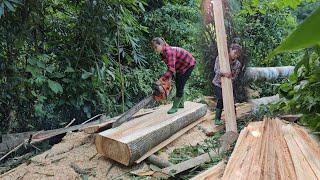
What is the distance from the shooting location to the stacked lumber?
1.95 m

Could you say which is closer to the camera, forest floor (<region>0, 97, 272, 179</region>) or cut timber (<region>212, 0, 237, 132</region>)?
forest floor (<region>0, 97, 272, 179</region>)

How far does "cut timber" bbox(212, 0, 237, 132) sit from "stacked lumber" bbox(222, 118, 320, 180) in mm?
1184

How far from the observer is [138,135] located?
4020 mm

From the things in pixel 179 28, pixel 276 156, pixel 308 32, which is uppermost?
pixel 179 28

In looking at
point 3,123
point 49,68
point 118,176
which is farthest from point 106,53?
point 118,176

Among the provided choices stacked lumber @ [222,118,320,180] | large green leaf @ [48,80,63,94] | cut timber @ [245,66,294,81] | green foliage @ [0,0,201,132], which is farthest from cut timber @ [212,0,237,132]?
cut timber @ [245,66,294,81]

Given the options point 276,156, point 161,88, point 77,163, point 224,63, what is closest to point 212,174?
point 276,156

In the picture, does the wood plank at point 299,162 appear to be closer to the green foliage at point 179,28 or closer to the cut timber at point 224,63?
the cut timber at point 224,63

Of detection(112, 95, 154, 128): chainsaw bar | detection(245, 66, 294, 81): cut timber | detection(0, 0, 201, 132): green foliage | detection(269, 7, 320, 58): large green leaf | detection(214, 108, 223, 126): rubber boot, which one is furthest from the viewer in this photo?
detection(245, 66, 294, 81): cut timber

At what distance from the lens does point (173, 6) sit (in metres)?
9.23

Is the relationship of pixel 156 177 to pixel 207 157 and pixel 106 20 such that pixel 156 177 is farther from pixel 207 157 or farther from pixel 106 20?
pixel 106 20

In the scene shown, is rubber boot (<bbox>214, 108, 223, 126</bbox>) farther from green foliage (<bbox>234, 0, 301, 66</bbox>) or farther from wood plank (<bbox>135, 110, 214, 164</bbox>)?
green foliage (<bbox>234, 0, 301, 66</bbox>)

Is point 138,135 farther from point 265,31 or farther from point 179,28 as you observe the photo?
point 265,31

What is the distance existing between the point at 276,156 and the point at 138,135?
1.97 metres
